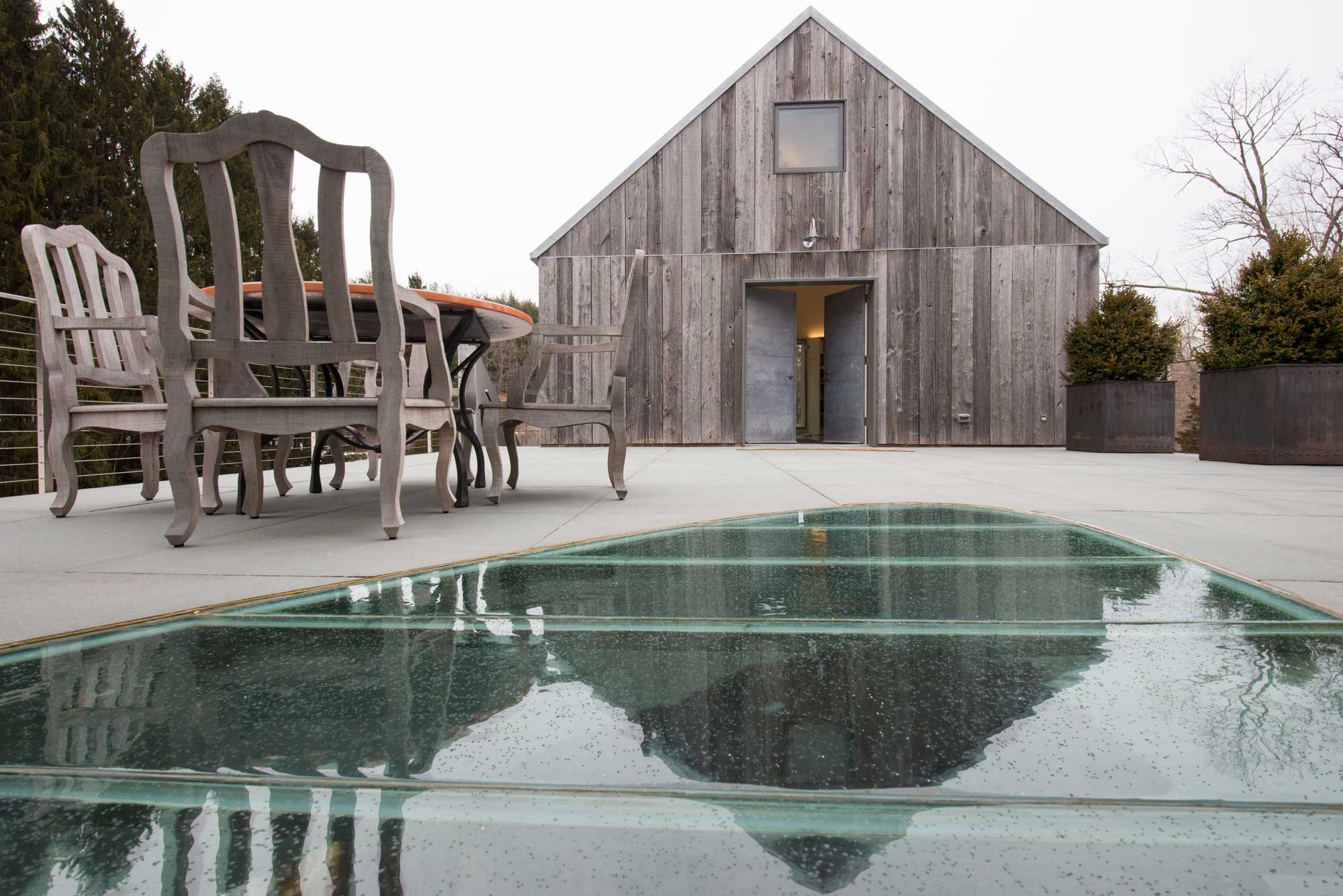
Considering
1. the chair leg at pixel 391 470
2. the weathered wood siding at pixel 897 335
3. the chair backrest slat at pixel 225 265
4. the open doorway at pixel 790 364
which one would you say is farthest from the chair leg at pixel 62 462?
the open doorway at pixel 790 364

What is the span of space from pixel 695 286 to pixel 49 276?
6.60 metres

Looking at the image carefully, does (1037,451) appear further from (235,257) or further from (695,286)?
(235,257)

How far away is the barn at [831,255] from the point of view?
837 centimetres

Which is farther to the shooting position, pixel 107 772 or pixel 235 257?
pixel 235 257

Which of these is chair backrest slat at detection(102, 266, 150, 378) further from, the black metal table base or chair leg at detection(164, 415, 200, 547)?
chair leg at detection(164, 415, 200, 547)

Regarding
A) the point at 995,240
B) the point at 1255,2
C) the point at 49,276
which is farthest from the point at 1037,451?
the point at 1255,2

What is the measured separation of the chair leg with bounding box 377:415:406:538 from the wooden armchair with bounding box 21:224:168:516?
1.04 m

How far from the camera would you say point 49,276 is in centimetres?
264

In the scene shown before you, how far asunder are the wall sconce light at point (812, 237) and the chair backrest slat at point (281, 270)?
23.9 ft

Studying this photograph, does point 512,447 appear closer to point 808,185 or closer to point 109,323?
point 109,323

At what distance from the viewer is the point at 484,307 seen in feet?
9.43

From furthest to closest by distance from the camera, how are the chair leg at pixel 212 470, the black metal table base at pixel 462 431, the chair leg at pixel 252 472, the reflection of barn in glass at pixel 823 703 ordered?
the black metal table base at pixel 462 431 → the chair leg at pixel 212 470 → the chair leg at pixel 252 472 → the reflection of barn in glass at pixel 823 703

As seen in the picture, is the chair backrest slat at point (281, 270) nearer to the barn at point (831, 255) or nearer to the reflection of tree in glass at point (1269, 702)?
the reflection of tree in glass at point (1269, 702)

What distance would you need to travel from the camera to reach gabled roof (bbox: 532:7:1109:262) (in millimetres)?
8414
